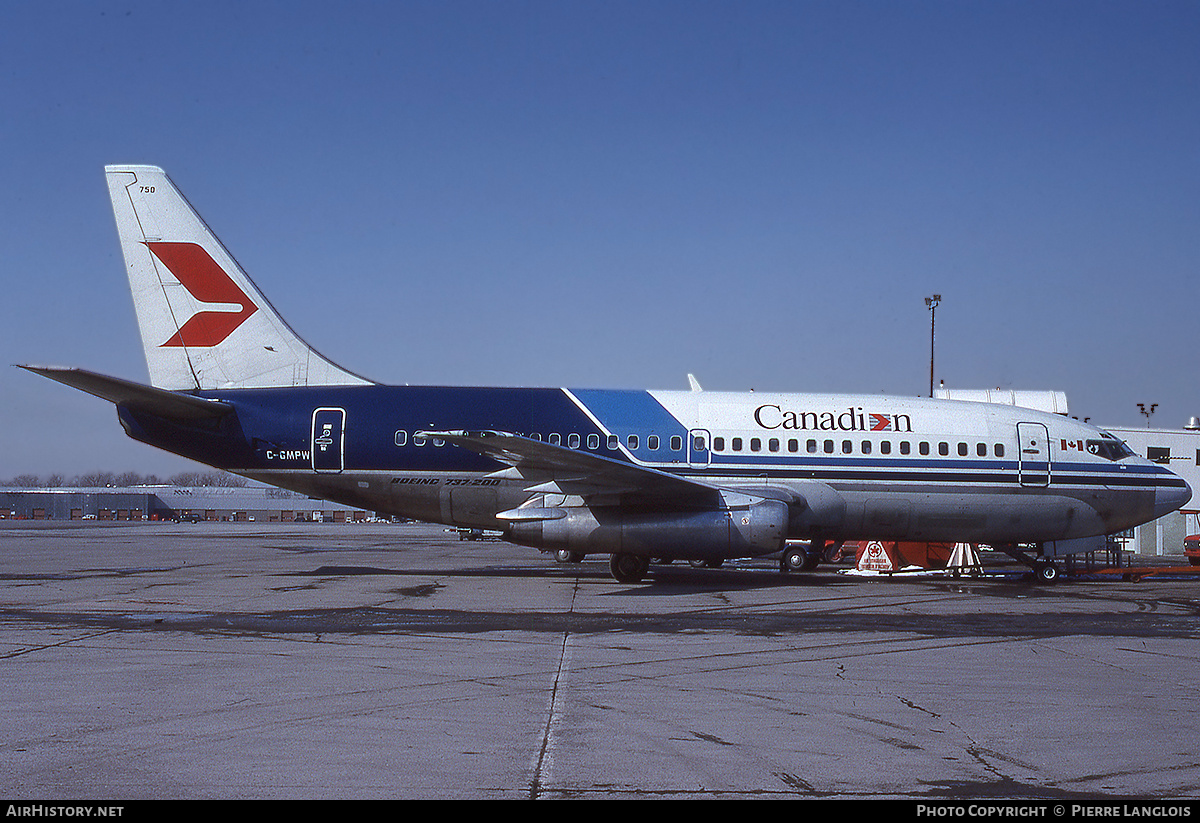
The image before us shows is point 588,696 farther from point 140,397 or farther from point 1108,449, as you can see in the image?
point 1108,449

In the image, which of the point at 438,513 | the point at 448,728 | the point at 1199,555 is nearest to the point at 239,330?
the point at 438,513

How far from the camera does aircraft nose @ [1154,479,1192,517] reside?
67.6ft

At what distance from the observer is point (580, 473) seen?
1767 cm

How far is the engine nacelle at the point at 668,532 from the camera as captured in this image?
17.6m

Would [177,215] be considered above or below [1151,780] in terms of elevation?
above

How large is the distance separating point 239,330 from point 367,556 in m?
10.2

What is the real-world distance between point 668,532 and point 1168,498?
12.2m

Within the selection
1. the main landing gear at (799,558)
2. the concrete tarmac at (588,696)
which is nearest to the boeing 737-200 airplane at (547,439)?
the concrete tarmac at (588,696)

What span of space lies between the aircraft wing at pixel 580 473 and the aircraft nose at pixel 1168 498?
10.7m

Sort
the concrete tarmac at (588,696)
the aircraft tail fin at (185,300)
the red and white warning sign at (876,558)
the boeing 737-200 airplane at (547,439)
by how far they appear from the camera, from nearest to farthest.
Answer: the concrete tarmac at (588,696)
the boeing 737-200 airplane at (547,439)
the aircraft tail fin at (185,300)
the red and white warning sign at (876,558)

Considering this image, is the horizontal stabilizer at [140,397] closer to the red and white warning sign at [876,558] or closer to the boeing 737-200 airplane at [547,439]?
the boeing 737-200 airplane at [547,439]

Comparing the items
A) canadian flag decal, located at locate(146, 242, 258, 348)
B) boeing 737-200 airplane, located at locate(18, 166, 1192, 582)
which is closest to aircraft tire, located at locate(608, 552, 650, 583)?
boeing 737-200 airplane, located at locate(18, 166, 1192, 582)

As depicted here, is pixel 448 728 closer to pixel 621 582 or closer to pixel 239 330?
pixel 621 582

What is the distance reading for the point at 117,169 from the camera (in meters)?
20.0
